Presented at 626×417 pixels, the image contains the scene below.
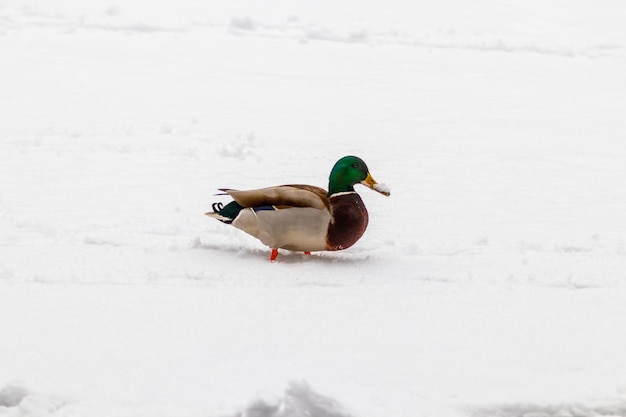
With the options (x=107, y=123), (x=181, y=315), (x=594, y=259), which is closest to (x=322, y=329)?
(x=181, y=315)

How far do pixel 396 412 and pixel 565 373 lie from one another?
792 mm

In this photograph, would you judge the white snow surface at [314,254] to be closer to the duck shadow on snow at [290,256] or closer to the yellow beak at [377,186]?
the duck shadow on snow at [290,256]

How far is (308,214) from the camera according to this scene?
5.48 metres

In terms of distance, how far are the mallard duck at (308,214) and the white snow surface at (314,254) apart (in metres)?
0.15

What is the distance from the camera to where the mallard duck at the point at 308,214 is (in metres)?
5.48

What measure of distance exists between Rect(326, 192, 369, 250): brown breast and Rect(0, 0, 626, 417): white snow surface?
15cm

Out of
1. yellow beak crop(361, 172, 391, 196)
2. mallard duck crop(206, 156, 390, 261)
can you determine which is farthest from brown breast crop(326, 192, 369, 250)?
yellow beak crop(361, 172, 391, 196)

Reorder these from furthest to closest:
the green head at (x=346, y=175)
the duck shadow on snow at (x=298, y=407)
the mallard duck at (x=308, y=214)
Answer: the green head at (x=346, y=175), the mallard duck at (x=308, y=214), the duck shadow on snow at (x=298, y=407)

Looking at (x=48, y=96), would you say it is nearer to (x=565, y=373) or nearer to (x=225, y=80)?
(x=225, y=80)

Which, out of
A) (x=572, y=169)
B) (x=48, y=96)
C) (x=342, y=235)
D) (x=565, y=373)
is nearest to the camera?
(x=565, y=373)

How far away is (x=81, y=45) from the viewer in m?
12.7

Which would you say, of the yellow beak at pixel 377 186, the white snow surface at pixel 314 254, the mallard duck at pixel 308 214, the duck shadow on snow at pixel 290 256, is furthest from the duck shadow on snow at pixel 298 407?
the yellow beak at pixel 377 186

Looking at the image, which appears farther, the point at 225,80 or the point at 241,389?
the point at 225,80

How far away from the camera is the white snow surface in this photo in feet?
13.7
